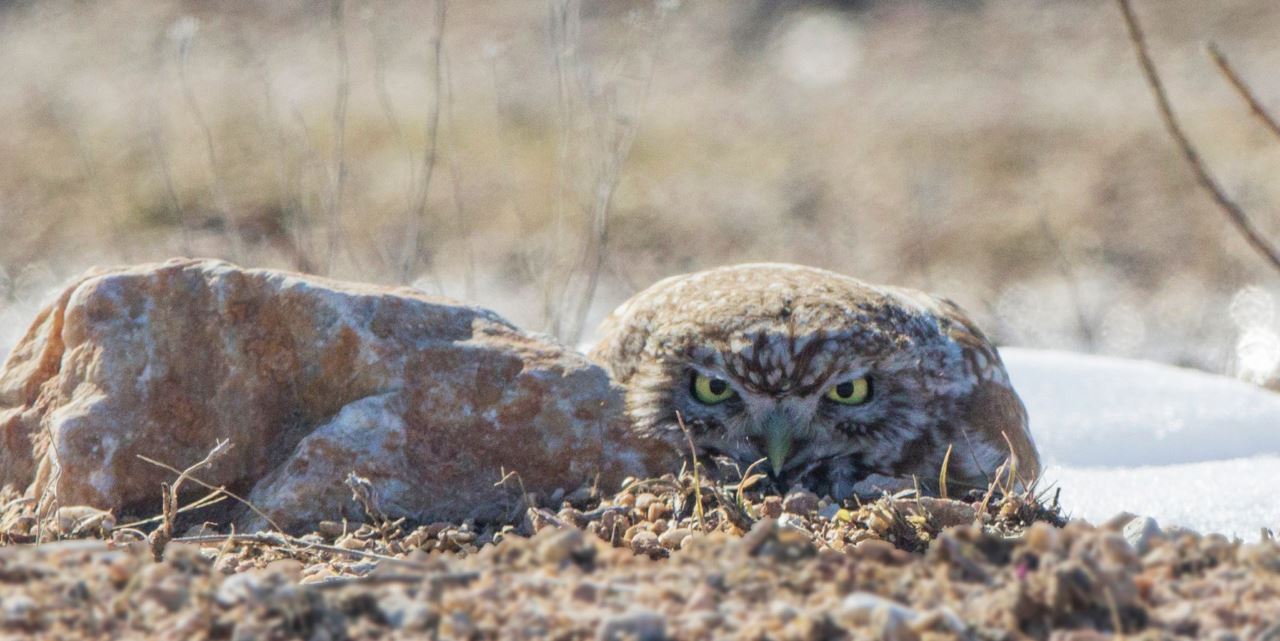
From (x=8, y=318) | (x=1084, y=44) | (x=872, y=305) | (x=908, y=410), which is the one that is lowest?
(x=8, y=318)

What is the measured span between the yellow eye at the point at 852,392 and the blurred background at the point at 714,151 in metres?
5.41

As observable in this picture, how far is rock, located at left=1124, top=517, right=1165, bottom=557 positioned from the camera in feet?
7.13

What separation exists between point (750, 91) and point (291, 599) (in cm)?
1347

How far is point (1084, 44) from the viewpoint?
50.3ft

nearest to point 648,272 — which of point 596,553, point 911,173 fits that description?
point 911,173

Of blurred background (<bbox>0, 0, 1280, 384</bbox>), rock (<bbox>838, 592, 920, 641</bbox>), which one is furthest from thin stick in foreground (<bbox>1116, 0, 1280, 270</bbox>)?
blurred background (<bbox>0, 0, 1280, 384</bbox>)

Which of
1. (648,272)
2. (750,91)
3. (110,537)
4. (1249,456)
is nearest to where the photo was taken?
(110,537)

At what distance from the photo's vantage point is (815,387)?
3721mm

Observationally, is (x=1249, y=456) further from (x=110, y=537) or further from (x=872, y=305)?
(x=110, y=537)

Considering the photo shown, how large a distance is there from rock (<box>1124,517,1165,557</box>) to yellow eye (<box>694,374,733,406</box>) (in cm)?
103

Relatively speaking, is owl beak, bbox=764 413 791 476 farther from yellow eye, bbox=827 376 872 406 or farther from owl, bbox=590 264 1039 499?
yellow eye, bbox=827 376 872 406

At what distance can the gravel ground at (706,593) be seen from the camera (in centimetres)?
196

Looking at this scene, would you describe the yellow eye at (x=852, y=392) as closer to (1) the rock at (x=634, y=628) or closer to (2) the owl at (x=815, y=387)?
(2) the owl at (x=815, y=387)

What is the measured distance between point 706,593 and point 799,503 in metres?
1.52
